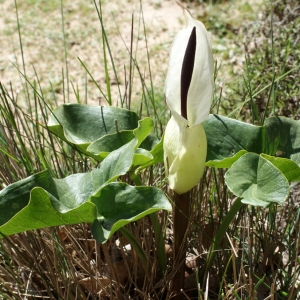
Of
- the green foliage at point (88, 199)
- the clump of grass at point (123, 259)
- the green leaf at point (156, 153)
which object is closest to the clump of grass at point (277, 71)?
the clump of grass at point (123, 259)

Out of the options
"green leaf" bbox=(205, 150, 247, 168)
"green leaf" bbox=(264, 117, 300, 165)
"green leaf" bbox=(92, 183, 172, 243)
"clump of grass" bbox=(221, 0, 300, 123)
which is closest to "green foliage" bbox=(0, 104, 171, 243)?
"green leaf" bbox=(92, 183, 172, 243)

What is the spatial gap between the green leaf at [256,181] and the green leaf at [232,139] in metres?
0.12

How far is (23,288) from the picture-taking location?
3.54 feet

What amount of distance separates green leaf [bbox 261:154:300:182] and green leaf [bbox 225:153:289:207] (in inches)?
1.0

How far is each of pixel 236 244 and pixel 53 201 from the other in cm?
52

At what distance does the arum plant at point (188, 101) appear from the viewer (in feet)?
2.69

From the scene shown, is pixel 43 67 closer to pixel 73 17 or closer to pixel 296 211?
pixel 73 17

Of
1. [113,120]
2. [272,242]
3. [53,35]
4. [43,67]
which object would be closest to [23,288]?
[113,120]

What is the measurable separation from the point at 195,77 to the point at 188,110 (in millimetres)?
52

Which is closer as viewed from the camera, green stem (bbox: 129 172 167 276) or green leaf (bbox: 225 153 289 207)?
green leaf (bbox: 225 153 289 207)

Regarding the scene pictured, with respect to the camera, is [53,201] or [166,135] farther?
[166,135]

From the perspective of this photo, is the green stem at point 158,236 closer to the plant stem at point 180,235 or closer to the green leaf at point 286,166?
the plant stem at point 180,235

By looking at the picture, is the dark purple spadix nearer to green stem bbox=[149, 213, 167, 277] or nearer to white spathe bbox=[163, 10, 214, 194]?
white spathe bbox=[163, 10, 214, 194]

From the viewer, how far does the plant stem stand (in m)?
0.93
